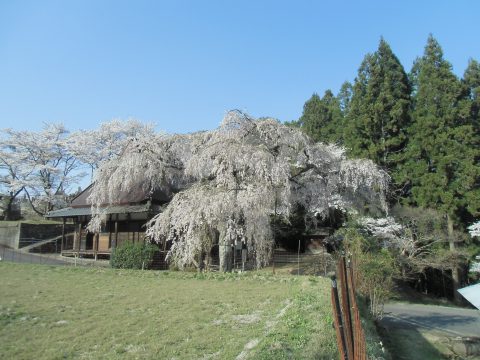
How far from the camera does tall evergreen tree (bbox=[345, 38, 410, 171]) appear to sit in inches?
959

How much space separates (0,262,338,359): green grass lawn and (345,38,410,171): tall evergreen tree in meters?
14.1

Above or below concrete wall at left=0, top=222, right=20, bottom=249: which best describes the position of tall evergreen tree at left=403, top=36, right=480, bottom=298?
above

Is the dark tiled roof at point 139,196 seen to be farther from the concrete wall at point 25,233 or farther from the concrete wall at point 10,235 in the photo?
the concrete wall at point 10,235

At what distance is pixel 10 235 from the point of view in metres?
29.5

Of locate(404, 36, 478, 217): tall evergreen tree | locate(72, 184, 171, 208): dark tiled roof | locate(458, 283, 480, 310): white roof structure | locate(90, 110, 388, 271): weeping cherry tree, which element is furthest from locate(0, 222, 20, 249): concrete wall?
locate(458, 283, 480, 310): white roof structure

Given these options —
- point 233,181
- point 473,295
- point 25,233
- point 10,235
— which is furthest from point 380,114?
point 10,235

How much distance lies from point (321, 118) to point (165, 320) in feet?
86.2

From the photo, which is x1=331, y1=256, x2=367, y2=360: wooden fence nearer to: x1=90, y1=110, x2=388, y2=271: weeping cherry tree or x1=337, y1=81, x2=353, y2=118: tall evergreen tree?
x1=90, y1=110, x2=388, y2=271: weeping cherry tree

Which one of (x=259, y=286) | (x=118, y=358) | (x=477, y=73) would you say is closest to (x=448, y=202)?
(x=477, y=73)

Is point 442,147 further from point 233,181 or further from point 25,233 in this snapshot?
point 25,233

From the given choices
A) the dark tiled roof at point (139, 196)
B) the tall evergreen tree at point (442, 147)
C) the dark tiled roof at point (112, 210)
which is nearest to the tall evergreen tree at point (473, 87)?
the tall evergreen tree at point (442, 147)

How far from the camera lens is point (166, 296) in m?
10.5

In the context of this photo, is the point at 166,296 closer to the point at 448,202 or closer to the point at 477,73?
the point at 448,202

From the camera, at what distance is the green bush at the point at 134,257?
17.6 metres
